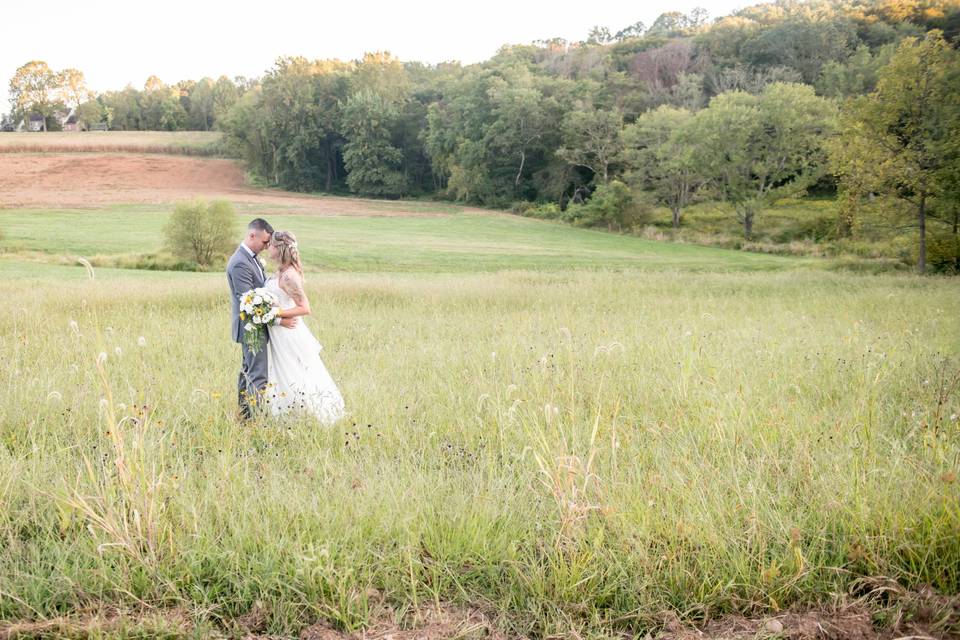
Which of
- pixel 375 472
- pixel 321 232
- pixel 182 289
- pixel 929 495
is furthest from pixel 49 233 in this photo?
pixel 929 495

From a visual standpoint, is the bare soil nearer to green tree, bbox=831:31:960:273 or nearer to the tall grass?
green tree, bbox=831:31:960:273

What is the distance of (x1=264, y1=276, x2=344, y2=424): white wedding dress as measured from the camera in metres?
6.65

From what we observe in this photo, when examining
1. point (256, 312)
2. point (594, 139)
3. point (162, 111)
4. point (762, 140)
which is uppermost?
point (162, 111)

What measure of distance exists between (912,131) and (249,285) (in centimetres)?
2718

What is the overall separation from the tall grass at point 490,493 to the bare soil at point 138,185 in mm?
52511

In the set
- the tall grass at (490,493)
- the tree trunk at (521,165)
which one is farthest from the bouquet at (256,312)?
the tree trunk at (521,165)

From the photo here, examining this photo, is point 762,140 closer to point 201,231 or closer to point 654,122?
point 654,122

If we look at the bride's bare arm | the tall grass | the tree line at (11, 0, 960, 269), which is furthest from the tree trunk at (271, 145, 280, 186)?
the bride's bare arm

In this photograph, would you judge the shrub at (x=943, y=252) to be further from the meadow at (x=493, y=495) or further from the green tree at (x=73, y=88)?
the green tree at (x=73, y=88)

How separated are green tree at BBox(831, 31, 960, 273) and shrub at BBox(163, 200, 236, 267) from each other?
2726 cm

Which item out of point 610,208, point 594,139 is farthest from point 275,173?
point 610,208

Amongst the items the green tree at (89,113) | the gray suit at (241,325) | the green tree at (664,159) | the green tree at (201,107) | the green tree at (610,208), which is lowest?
the gray suit at (241,325)

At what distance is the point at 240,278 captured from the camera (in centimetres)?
716

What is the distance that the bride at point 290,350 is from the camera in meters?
6.75
